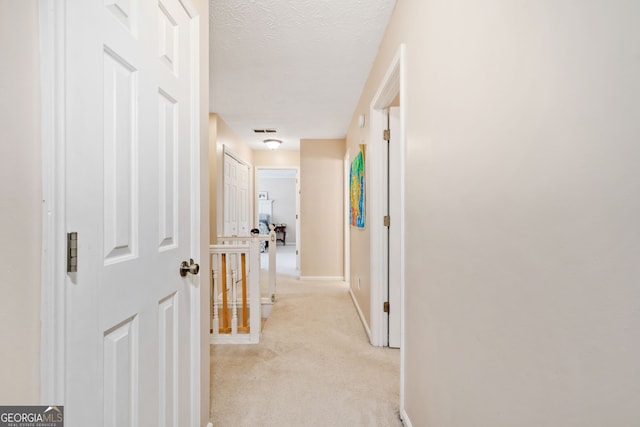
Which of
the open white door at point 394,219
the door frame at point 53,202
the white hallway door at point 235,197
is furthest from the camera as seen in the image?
the white hallway door at point 235,197

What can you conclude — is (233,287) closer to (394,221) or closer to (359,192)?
(394,221)

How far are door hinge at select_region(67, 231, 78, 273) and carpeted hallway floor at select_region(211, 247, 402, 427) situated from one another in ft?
4.45

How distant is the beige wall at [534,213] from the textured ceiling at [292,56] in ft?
3.01

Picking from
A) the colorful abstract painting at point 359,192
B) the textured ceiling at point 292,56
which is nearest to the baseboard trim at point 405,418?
the colorful abstract painting at point 359,192

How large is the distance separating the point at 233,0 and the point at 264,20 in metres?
0.25

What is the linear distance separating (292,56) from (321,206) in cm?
301

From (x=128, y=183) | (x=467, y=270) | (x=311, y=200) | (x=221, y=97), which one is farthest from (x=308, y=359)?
(x=311, y=200)

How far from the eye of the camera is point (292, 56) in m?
2.51

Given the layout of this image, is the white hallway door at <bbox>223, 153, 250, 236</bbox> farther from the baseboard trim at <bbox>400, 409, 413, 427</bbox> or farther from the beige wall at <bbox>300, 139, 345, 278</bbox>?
the baseboard trim at <bbox>400, 409, 413, 427</bbox>

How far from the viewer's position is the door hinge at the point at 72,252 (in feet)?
2.29

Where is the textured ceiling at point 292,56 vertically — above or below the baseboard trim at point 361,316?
above

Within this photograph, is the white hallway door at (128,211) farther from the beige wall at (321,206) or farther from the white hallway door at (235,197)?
the beige wall at (321,206)

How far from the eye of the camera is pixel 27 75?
0.63 m

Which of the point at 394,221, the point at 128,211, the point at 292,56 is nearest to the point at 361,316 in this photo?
the point at 394,221
